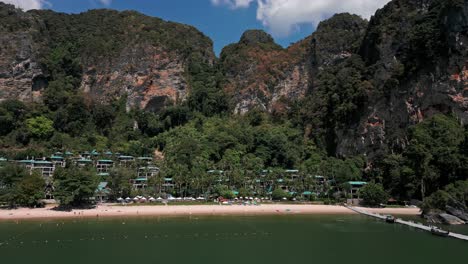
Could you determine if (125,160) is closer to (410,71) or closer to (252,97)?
(252,97)

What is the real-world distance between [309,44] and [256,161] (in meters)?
53.5

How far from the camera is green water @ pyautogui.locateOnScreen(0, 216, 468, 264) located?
32.9 m

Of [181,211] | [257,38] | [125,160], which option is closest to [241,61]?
[257,38]

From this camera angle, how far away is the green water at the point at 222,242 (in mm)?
32875

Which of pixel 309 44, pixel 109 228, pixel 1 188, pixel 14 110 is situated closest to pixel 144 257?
pixel 109 228

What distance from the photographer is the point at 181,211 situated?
198 feet

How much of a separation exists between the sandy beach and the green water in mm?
5188

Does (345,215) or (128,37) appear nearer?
(345,215)

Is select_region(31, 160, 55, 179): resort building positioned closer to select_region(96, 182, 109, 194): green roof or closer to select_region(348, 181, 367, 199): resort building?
select_region(96, 182, 109, 194): green roof

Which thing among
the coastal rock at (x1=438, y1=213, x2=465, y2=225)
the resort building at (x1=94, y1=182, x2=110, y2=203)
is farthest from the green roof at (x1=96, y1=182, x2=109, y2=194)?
the coastal rock at (x1=438, y1=213, x2=465, y2=225)

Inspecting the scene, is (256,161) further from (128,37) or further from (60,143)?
(128,37)

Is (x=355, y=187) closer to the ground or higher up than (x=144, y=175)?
closer to the ground

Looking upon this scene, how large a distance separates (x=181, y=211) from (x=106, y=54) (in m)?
70.7

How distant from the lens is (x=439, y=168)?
6153 centimetres
